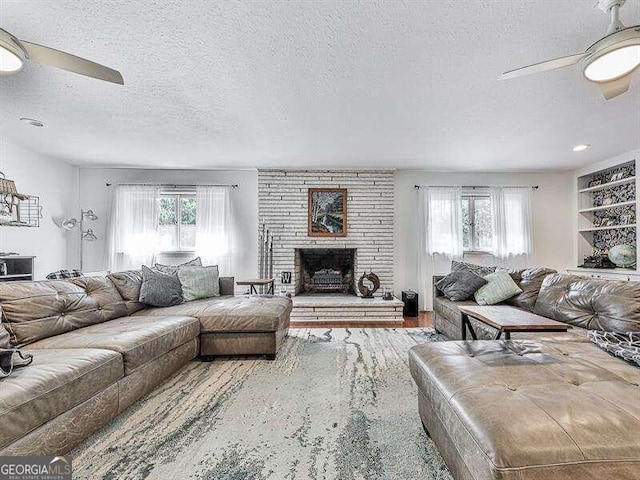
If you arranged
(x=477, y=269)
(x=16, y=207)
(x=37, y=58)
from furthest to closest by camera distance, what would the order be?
1. (x=16, y=207)
2. (x=477, y=269)
3. (x=37, y=58)

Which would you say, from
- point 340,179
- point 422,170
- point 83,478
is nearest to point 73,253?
point 340,179

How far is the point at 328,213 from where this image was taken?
17.9 feet

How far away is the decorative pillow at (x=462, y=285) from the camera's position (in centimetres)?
365

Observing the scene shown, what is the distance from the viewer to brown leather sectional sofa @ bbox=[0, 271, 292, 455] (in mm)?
1407

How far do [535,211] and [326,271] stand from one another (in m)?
3.74

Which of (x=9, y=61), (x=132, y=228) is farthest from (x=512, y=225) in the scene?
(x=132, y=228)

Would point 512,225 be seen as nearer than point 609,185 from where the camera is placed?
No

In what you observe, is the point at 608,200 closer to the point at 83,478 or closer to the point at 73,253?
the point at 83,478

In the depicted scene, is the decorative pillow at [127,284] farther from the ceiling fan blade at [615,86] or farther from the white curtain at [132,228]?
the ceiling fan blade at [615,86]

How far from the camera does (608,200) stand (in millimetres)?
5113

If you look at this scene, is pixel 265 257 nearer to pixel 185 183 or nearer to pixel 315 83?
pixel 185 183

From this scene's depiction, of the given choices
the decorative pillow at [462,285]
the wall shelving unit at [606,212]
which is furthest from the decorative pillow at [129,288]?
the wall shelving unit at [606,212]

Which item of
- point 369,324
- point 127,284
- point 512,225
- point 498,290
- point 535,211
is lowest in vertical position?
point 369,324

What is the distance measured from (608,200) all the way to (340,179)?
166 inches
